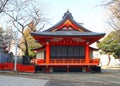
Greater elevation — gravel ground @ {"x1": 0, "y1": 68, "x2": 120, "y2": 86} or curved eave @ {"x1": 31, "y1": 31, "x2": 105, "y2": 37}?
curved eave @ {"x1": 31, "y1": 31, "x2": 105, "y2": 37}

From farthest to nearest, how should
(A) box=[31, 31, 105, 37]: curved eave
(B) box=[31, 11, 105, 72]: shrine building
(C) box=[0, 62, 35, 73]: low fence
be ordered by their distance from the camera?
1. (B) box=[31, 11, 105, 72]: shrine building
2. (A) box=[31, 31, 105, 37]: curved eave
3. (C) box=[0, 62, 35, 73]: low fence

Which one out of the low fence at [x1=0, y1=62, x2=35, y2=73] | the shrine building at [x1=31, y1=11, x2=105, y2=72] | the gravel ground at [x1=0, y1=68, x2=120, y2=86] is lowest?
the gravel ground at [x1=0, y1=68, x2=120, y2=86]

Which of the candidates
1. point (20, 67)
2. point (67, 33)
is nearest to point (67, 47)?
point (67, 33)

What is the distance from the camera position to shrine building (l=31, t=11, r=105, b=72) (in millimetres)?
41125

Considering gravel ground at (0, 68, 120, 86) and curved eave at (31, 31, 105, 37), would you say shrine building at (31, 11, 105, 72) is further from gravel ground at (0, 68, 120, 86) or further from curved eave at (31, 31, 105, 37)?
gravel ground at (0, 68, 120, 86)

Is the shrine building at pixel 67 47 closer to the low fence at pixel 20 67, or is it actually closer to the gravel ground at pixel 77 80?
the low fence at pixel 20 67

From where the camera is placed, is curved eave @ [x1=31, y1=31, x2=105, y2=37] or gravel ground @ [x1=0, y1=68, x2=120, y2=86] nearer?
gravel ground @ [x1=0, y1=68, x2=120, y2=86]

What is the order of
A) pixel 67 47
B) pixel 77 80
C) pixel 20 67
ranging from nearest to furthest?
pixel 77 80 < pixel 20 67 < pixel 67 47

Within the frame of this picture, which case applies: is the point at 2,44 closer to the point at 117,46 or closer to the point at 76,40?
the point at 76,40

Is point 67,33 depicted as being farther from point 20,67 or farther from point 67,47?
point 20,67

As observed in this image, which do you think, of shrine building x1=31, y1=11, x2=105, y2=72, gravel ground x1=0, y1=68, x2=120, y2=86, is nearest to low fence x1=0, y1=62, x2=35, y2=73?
shrine building x1=31, y1=11, x2=105, y2=72

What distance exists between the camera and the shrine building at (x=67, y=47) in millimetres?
41125

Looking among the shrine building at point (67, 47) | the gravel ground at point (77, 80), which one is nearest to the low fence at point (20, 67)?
the shrine building at point (67, 47)

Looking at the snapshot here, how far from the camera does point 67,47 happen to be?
4369 cm
